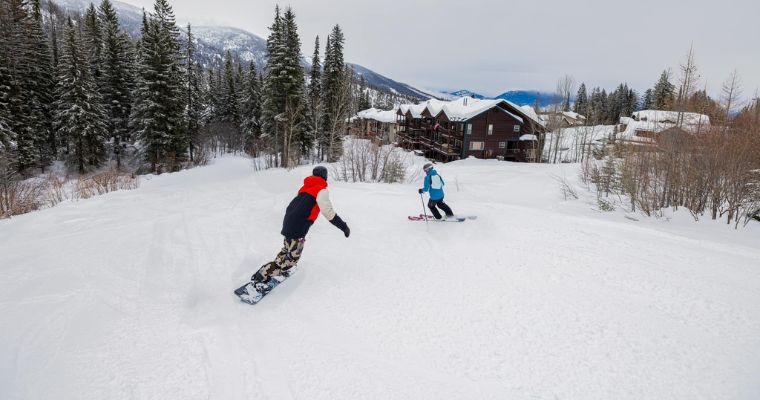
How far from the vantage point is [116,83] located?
125ft

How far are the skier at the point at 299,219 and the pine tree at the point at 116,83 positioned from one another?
40.2 meters

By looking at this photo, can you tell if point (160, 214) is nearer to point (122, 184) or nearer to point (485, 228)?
point (485, 228)

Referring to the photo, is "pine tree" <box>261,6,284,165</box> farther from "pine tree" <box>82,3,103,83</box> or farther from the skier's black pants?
the skier's black pants

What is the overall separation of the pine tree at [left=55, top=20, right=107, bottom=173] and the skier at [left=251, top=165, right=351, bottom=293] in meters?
36.4

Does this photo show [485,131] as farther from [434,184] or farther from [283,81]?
[434,184]

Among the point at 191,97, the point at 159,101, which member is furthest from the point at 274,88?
the point at 191,97

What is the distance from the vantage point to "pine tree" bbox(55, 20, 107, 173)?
31.1m

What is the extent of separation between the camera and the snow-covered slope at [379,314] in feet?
12.1

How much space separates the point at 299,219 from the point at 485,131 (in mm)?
42412

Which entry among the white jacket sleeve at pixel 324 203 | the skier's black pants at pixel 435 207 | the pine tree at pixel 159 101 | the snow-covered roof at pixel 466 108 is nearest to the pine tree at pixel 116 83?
the pine tree at pixel 159 101

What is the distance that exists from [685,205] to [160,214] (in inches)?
611

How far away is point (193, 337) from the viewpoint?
4387mm

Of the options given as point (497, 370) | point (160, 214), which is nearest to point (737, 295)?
point (497, 370)

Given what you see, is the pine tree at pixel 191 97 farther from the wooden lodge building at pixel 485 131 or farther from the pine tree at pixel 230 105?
the wooden lodge building at pixel 485 131
